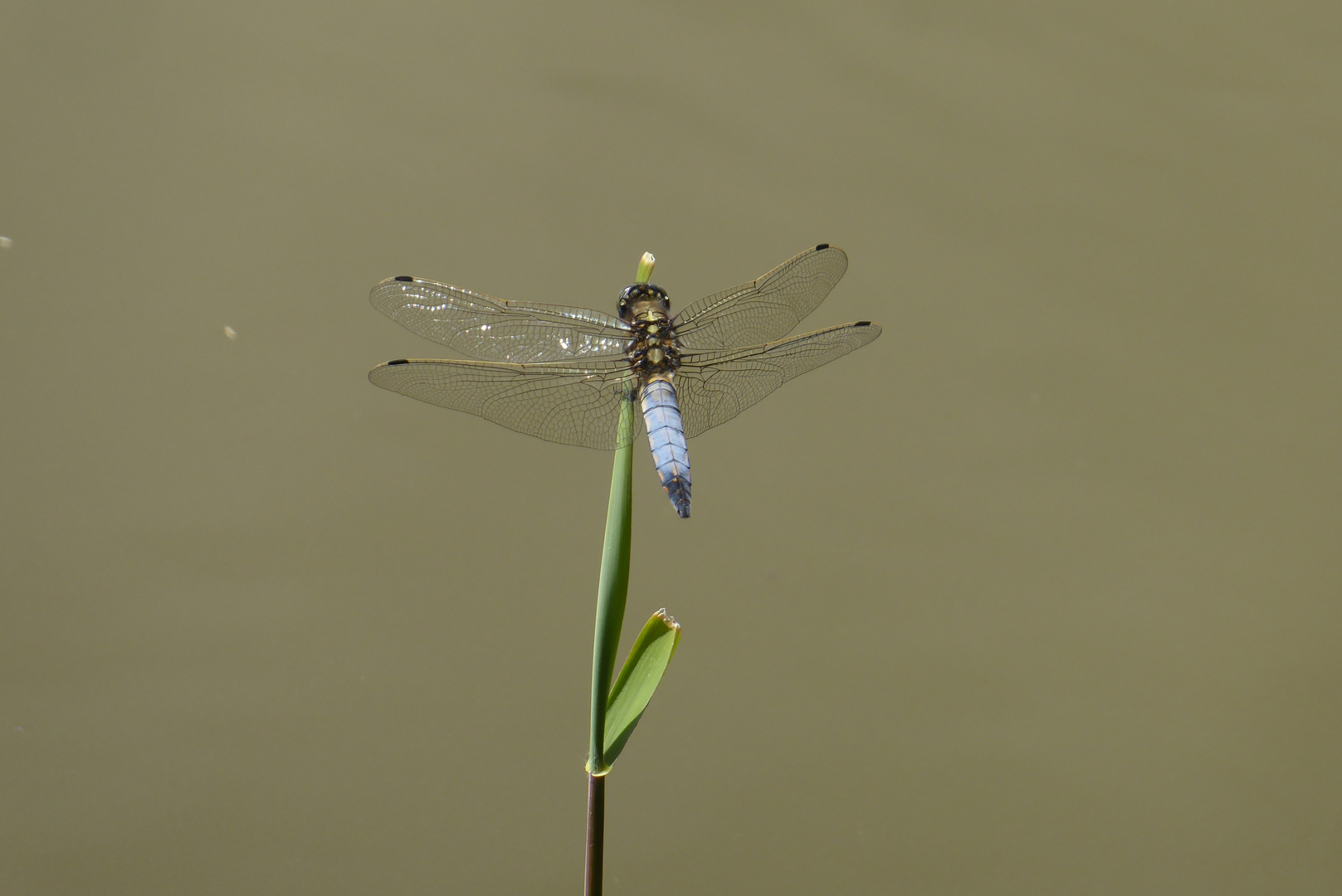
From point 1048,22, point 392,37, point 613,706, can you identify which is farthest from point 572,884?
point 1048,22

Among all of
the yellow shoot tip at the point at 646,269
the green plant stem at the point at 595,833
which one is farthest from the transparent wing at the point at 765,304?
the green plant stem at the point at 595,833

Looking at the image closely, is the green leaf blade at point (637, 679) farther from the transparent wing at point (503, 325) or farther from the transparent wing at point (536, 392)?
the transparent wing at point (503, 325)

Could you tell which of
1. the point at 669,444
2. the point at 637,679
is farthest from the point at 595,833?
the point at 669,444

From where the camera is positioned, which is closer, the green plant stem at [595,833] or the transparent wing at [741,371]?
the green plant stem at [595,833]

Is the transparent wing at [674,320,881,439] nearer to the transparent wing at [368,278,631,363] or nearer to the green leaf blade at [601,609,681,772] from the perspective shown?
the transparent wing at [368,278,631,363]

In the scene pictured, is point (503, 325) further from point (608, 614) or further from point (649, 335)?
point (608, 614)
